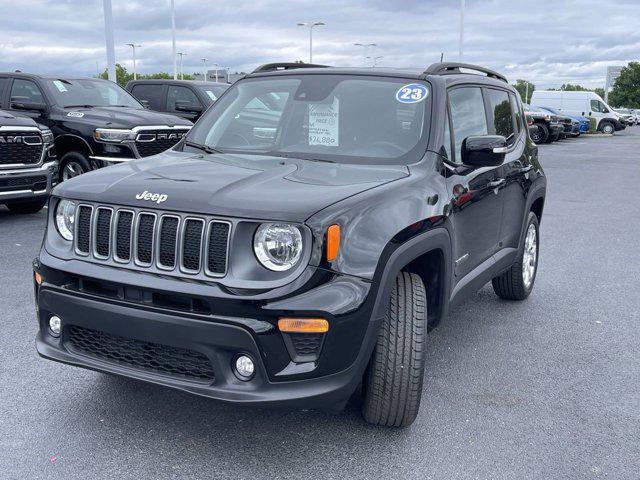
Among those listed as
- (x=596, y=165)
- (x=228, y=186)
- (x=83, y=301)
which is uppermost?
(x=228, y=186)

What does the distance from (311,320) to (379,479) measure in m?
0.78

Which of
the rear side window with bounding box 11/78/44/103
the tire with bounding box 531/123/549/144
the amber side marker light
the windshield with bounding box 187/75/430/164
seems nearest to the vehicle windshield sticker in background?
the windshield with bounding box 187/75/430/164

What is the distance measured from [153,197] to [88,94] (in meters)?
8.58

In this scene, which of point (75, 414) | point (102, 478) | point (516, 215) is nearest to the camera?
point (102, 478)

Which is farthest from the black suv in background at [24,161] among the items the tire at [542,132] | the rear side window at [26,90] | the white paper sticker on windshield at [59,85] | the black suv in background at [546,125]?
the tire at [542,132]

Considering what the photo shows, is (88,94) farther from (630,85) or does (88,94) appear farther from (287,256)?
(630,85)

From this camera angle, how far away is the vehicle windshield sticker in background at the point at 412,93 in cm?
413

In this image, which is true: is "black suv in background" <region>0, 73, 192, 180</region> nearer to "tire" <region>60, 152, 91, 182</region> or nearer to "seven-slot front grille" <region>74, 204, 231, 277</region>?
"tire" <region>60, 152, 91, 182</region>

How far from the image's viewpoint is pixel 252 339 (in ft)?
9.35

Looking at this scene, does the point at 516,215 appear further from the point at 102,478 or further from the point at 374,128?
the point at 102,478

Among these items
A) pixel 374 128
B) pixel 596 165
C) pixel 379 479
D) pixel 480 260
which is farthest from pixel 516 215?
pixel 596 165

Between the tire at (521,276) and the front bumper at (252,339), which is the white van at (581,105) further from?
the front bumper at (252,339)

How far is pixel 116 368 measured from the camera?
317cm

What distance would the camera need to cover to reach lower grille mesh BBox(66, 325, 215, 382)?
3.03 meters
